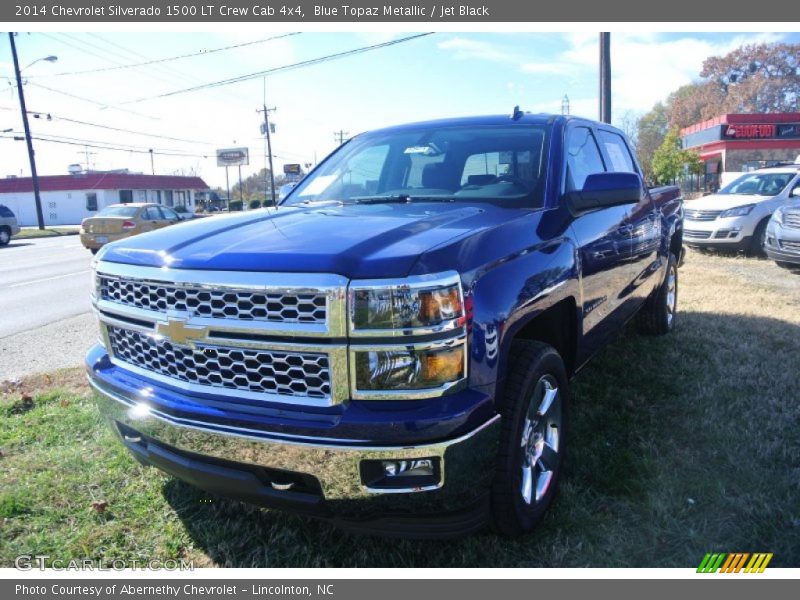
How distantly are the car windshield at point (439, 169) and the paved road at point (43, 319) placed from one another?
329cm

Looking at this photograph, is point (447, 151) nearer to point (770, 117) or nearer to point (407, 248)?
point (407, 248)

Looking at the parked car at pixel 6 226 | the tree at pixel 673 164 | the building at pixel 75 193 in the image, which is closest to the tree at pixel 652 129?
the tree at pixel 673 164

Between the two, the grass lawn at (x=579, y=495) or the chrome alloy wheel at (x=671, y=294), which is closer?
the grass lawn at (x=579, y=495)

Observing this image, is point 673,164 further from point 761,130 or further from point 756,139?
point 761,130

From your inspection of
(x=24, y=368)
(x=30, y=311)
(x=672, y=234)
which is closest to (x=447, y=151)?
(x=672, y=234)

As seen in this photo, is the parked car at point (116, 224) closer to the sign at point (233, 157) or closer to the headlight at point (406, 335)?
the headlight at point (406, 335)

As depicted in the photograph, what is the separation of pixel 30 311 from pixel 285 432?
7.59m

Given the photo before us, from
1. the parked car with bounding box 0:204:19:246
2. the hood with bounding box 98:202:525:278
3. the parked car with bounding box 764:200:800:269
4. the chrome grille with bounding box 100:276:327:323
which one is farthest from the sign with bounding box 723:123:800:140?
the chrome grille with bounding box 100:276:327:323

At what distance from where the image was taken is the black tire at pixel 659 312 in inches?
212

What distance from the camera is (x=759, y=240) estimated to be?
1135 cm

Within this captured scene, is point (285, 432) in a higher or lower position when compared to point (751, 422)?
higher

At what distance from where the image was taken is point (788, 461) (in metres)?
3.25

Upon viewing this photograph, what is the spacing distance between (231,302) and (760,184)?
519 inches

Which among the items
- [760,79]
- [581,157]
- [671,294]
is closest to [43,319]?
[581,157]
